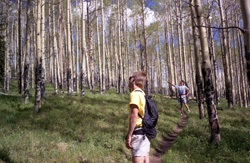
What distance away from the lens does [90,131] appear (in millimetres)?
6430

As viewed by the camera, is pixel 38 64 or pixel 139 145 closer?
pixel 139 145

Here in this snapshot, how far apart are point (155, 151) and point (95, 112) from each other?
4.36 meters

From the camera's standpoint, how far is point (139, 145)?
2.43m

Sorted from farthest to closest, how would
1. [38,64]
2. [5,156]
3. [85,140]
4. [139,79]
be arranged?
[38,64] < [85,140] < [5,156] < [139,79]

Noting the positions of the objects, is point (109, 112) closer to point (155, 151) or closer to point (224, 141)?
point (155, 151)

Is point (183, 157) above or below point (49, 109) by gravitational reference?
below

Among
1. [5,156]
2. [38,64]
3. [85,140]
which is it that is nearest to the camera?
[5,156]

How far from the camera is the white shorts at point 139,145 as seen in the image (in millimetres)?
2420

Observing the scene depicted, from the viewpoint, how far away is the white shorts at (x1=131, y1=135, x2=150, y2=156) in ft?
7.94

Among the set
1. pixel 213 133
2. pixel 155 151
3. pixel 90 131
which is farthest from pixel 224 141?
pixel 90 131

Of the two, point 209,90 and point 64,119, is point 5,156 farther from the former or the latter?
point 209,90

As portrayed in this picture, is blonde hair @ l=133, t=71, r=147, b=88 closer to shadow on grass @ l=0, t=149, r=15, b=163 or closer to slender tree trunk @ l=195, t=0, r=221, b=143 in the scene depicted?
shadow on grass @ l=0, t=149, r=15, b=163

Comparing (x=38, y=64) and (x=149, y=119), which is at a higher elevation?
(x=38, y=64)

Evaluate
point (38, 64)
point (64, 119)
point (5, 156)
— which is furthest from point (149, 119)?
point (38, 64)
